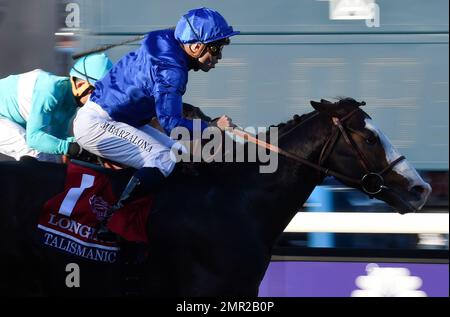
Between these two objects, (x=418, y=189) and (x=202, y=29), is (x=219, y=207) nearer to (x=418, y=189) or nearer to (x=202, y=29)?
(x=202, y=29)

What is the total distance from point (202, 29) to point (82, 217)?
45.4 inches

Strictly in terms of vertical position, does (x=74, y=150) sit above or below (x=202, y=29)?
below

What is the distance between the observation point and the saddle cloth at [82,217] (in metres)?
4.58

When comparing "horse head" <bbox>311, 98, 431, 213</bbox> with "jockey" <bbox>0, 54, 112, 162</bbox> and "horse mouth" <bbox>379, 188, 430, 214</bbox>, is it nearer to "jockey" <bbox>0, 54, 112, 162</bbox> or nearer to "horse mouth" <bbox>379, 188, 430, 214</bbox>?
"horse mouth" <bbox>379, 188, 430, 214</bbox>

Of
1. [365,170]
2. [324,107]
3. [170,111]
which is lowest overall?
[365,170]

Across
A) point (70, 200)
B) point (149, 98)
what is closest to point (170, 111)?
point (149, 98)

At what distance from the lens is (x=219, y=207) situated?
15.1ft

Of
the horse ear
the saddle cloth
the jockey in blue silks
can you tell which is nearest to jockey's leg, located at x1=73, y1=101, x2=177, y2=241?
the jockey in blue silks

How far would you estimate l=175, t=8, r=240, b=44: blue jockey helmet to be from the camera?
464 centimetres

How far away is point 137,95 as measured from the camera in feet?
15.3

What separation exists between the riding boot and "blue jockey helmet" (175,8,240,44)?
709mm

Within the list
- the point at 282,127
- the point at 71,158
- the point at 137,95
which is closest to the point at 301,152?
the point at 282,127

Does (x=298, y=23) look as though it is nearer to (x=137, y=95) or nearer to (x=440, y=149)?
(x=440, y=149)

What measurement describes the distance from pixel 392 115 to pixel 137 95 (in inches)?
113
